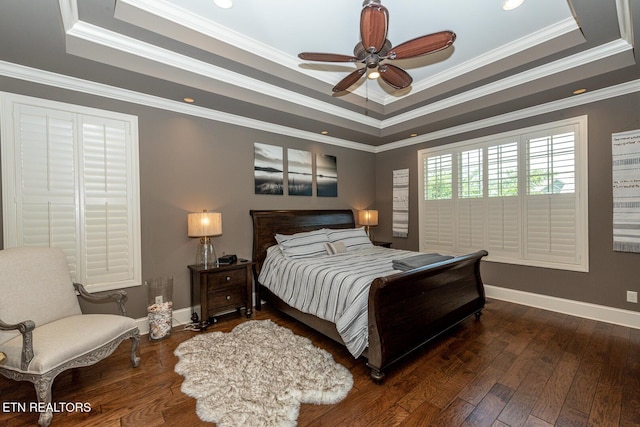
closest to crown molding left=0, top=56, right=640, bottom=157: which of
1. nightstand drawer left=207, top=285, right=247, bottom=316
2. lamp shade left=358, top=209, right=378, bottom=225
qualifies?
lamp shade left=358, top=209, right=378, bottom=225

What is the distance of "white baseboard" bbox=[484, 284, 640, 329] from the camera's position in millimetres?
3078

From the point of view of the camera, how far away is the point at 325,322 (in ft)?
8.74

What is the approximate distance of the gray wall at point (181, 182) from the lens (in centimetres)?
313

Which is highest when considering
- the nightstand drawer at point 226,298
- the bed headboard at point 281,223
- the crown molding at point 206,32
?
the crown molding at point 206,32

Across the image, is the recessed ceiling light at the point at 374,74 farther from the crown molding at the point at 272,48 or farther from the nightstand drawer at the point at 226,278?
the nightstand drawer at the point at 226,278

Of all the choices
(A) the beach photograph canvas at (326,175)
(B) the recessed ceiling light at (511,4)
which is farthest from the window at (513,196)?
(B) the recessed ceiling light at (511,4)

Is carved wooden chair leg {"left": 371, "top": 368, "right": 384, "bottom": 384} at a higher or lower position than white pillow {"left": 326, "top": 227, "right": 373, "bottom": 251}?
lower

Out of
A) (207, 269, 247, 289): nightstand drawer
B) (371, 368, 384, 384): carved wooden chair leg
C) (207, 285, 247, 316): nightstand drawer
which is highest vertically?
(207, 269, 247, 289): nightstand drawer

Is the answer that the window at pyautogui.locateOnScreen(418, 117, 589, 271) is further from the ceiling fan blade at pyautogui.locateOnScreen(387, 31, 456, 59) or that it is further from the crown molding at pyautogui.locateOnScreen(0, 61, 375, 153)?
the ceiling fan blade at pyautogui.locateOnScreen(387, 31, 456, 59)

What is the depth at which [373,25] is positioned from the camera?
184 cm

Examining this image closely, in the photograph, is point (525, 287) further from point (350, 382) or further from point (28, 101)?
point (28, 101)

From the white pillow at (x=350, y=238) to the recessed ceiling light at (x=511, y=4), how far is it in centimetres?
299

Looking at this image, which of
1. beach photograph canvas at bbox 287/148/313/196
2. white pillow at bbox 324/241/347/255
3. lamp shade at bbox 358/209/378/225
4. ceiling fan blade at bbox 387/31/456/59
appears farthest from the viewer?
lamp shade at bbox 358/209/378/225

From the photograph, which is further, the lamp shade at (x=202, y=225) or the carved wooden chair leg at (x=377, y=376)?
the lamp shade at (x=202, y=225)
